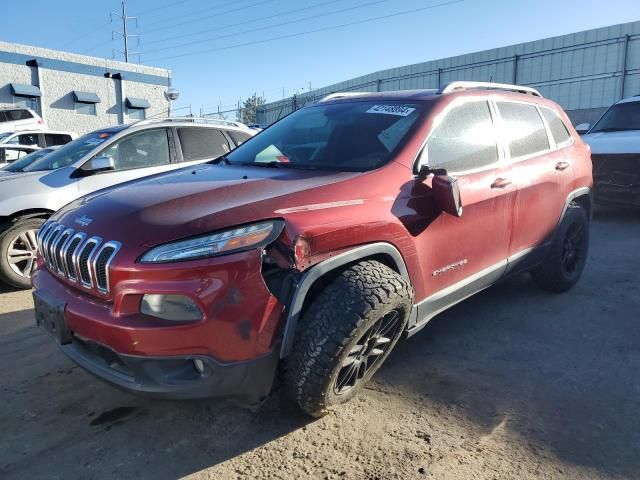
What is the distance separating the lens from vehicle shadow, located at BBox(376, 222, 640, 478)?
100 inches

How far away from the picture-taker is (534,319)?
13.2ft

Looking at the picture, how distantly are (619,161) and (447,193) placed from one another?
6162mm

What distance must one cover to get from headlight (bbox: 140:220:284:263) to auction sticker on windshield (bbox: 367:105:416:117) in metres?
1.47

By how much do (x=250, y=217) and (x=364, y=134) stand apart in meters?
1.30

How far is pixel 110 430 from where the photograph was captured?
261 centimetres

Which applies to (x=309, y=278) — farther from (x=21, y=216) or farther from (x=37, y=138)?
(x=37, y=138)

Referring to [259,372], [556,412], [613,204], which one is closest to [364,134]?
[259,372]

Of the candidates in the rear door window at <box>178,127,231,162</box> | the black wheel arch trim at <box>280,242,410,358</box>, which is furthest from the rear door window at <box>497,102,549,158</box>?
the rear door window at <box>178,127,231,162</box>

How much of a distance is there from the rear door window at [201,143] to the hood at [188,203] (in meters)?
2.93

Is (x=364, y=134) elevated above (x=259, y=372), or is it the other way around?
(x=364, y=134)

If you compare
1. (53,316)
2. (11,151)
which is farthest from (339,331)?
(11,151)

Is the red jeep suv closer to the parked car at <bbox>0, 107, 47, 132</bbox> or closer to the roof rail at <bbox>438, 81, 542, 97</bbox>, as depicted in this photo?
the roof rail at <bbox>438, 81, 542, 97</bbox>

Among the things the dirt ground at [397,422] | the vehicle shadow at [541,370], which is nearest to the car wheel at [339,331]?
the dirt ground at [397,422]

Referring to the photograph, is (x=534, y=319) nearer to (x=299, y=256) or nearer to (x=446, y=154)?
(x=446, y=154)
